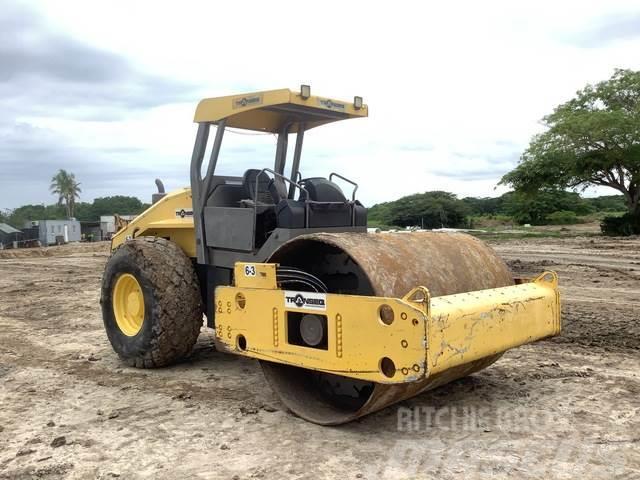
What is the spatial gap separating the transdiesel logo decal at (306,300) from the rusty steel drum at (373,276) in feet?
1.02

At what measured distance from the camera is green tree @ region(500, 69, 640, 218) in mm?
27625

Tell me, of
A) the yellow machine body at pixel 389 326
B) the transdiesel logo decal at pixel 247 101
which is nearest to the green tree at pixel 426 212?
the transdiesel logo decal at pixel 247 101

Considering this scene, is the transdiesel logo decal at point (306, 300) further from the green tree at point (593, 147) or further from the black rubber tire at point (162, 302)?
the green tree at point (593, 147)

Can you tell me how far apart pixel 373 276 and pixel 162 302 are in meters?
2.40

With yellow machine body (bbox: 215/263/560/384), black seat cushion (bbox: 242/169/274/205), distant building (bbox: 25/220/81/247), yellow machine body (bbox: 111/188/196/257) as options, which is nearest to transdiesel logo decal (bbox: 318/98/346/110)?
black seat cushion (bbox: 242/169/274/205)

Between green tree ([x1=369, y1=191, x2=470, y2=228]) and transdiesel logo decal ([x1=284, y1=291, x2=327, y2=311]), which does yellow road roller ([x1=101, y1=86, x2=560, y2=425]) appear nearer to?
transdiesel logo decal ([x1=284, y1=291, x2=327, y2=311])

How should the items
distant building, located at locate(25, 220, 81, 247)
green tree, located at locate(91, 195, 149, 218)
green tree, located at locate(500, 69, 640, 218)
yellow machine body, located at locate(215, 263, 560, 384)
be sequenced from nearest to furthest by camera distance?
1. yellow machine body, located at locate(215, 263, 560, 384)
2. green tree, located at locate(500, 69, 640, 218)
3. distant building, located at locate(25, 220, 81, 247)
4. green tree, located at locate(91, 195, 149, 218)

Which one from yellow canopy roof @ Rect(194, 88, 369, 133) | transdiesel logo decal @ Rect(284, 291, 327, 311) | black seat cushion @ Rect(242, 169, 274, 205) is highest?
yellow canopy roof @ Rect(194, 88, 369, 133)

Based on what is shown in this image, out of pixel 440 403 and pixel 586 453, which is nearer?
pixel 586 453

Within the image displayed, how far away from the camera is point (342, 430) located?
4184 mm

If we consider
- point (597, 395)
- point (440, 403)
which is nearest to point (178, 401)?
point (440, 403)

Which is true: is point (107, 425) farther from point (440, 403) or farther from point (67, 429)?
point (440, 403)

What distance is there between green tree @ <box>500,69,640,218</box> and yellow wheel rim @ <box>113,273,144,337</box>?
24830 mm

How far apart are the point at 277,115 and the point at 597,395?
357cm
